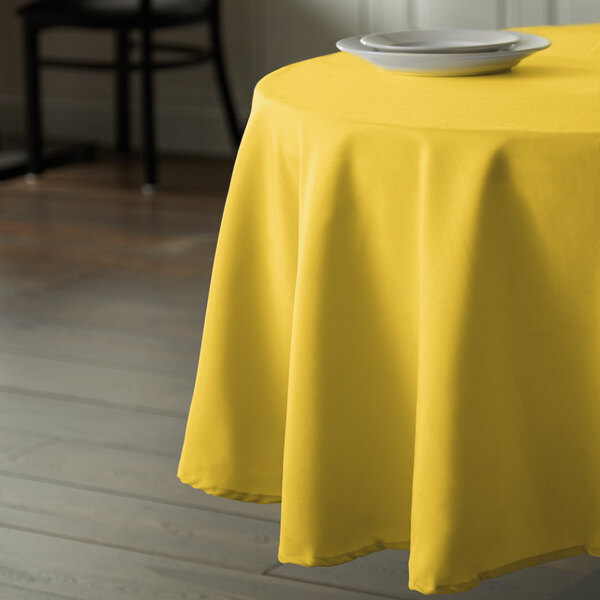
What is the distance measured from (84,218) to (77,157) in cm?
70

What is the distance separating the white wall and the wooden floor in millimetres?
720

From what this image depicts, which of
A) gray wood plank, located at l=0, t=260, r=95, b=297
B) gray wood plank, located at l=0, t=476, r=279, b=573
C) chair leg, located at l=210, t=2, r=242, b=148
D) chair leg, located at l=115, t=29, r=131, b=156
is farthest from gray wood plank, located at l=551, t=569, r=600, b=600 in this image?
chair leg, located at l=115, t=29, r=131, b=156

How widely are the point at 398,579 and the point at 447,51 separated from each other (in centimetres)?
59

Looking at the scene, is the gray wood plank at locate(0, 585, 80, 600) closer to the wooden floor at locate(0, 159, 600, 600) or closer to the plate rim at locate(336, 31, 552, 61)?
the wooden floor at locate(0, 159, 600, 600)

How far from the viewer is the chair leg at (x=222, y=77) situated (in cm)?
327

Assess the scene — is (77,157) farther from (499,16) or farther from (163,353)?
(163,353)

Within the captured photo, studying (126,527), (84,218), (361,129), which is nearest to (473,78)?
(361,129)

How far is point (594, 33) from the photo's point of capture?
140cm

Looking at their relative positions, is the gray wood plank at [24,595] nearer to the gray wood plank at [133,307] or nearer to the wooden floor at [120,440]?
the wooden floor at [120,440]

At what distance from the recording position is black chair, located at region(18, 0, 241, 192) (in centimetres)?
310

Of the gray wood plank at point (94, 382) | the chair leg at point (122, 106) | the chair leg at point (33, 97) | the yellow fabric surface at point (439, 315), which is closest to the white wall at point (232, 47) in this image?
the chair leg at point (122, 106)

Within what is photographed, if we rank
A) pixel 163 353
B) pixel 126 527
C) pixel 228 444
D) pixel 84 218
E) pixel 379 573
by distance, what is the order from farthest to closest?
pixel 84 218 < pixel 163 353 < pixel 126 527 < pixel 379 573 < pixel 228 444

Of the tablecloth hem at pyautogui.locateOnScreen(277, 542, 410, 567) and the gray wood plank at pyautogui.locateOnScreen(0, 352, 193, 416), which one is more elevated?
the tablecloth hem at pyautogui.locateOnScreen(277, 542, 410, 567)

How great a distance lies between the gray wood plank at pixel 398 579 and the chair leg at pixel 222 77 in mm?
2188
